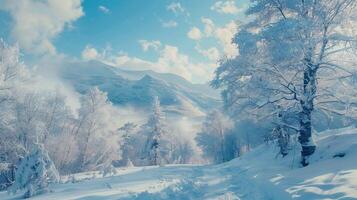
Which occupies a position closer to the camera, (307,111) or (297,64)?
(297,64)

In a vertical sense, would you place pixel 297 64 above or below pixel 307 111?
above

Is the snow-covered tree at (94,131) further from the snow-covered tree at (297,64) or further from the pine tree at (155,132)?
the snow-covered tree at (297,64)

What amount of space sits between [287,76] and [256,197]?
23.8 ft

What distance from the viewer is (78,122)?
4716 cm

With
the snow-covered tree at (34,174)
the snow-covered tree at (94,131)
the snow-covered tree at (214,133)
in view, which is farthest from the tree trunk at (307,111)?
the snow-covered tree at (214,133)

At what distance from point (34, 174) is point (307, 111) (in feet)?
41.3

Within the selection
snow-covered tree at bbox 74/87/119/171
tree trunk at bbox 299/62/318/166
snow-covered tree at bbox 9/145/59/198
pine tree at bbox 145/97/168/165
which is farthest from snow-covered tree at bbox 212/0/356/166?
pine tree at bbox 145/97/168/165

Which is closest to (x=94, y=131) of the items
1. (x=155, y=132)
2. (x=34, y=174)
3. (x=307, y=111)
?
(x=155, y=132)

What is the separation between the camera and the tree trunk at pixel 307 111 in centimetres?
1630

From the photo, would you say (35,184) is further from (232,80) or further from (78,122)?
(78,122)

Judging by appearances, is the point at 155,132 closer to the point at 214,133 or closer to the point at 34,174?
the point at 214,133

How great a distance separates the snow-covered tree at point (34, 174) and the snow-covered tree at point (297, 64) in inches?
357

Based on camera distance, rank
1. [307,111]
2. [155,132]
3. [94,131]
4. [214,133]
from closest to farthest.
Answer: [307,111]
[94,131]
[155,132]
[214,133]

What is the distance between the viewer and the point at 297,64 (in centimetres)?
1630
